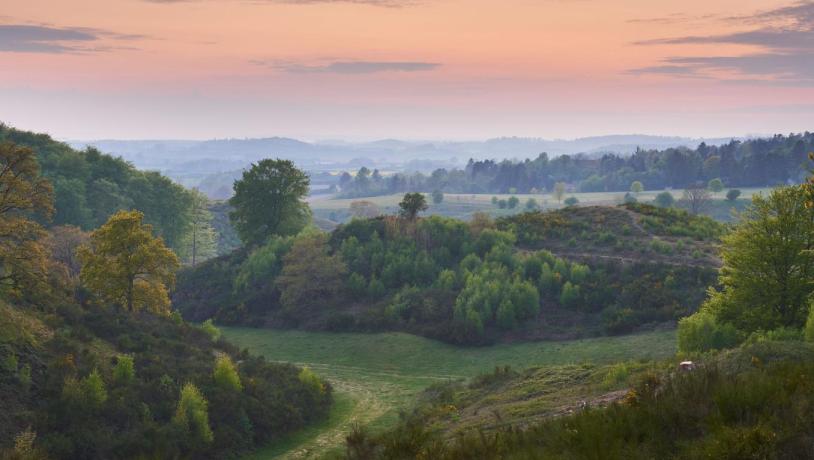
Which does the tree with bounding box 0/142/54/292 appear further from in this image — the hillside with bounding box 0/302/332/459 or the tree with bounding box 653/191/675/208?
the tree with bounding box 653/191/675/208

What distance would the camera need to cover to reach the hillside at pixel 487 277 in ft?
144

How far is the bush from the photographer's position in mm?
25312

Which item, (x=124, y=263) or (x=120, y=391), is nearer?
(x=120, y=391)

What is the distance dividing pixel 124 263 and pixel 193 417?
13.8 metres

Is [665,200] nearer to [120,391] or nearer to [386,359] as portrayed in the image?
[386,359]

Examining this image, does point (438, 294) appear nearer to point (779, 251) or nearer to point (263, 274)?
point (263, 274)

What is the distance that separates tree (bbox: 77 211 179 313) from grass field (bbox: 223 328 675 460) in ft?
33.4

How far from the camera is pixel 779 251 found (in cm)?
2441

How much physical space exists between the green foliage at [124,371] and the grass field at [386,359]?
6.28 metres

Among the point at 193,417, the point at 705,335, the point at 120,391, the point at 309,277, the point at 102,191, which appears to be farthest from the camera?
the point at 102,191

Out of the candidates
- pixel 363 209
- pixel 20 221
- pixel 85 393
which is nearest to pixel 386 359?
pixel 85 393

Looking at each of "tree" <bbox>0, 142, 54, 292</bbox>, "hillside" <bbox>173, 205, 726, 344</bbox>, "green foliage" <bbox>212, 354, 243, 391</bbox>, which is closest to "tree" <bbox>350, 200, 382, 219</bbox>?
"hillside" <bbox>173, 205, 726, 344</bbox>

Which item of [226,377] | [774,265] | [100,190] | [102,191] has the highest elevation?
[100,190]

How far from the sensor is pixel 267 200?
67625 mm
